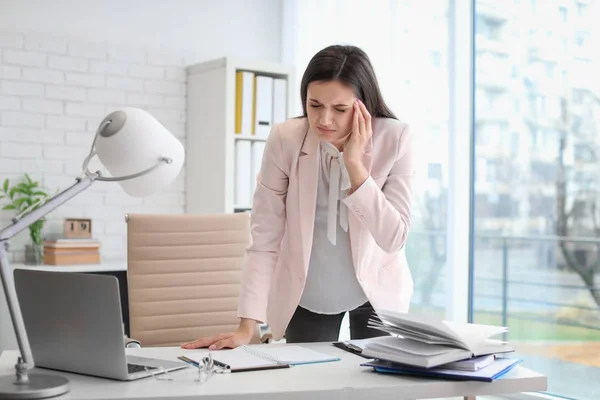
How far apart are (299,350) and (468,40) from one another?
7.80 feet

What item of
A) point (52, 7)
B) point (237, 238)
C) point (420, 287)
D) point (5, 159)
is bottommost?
point (420, 287)

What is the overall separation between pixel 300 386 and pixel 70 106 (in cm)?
278

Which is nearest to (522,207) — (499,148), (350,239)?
(499,148)

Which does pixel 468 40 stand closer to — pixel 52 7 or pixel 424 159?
pixel 424 159

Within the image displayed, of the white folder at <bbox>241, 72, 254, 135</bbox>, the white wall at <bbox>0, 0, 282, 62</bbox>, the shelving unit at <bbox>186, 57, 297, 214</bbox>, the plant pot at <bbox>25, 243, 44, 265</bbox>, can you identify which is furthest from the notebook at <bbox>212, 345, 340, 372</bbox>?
the white wall at <bbox>0, 0, 282, 62</bbox>

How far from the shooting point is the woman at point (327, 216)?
6.34 ft

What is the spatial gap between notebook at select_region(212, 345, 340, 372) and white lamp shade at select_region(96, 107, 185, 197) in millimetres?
428

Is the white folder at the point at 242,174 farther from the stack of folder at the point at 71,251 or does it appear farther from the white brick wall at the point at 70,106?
the stack of folder at the point at 71,251

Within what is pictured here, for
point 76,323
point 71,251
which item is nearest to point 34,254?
point 71,251

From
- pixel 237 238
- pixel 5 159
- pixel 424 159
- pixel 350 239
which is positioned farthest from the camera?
pixel 424 159

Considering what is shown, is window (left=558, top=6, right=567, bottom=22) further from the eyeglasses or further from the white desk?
the eyeglasses

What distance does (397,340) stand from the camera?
5.37 feet

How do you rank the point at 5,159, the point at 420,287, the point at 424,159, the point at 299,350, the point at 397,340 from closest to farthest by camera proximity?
the point at 397,340
the point at 299,350
the point at 5,159
the point at 424,159
the point at 420,287

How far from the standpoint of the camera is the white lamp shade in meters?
1.42
